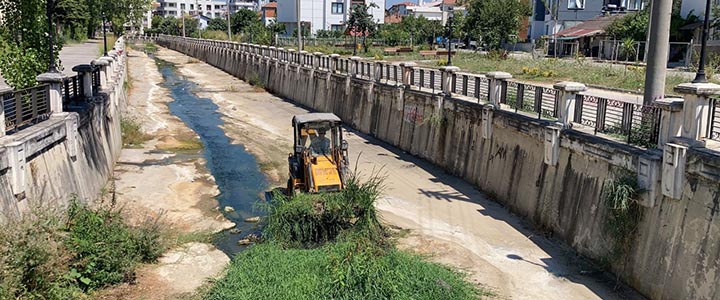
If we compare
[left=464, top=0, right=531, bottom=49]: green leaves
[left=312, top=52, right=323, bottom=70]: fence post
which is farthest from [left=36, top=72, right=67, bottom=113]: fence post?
[left=464, top=0, right=531, bottom=49]: green leaves

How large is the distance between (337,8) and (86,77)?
2723 inches

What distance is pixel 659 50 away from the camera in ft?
48.2

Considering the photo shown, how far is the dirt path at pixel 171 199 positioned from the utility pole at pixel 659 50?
34.0 ft

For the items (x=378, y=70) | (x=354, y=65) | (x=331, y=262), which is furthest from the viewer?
(x=354, y=65)

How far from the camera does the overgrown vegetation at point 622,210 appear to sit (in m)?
12.5

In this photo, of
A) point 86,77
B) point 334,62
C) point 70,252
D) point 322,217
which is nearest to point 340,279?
A: point 322,217

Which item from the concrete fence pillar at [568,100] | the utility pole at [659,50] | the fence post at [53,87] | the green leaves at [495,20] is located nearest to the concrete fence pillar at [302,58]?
the green leaves at [495,20]

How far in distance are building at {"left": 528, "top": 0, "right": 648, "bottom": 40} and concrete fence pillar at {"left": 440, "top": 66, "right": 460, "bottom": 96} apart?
1854 inches

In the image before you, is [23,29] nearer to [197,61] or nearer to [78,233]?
[78,233]

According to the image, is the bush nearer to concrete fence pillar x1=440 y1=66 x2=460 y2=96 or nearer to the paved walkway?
concrete fence pillar x1=440 y1=66 x2=460 y2=96

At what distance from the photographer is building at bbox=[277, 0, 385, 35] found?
282 feet

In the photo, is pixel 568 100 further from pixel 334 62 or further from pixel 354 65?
pixel 334 62

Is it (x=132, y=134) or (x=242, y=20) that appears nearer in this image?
(x=132, y=134)

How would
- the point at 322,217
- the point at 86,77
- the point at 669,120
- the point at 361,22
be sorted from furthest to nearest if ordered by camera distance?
the point at 361,22
the point at 86,77
the point at 322,217
the point at 669,120
